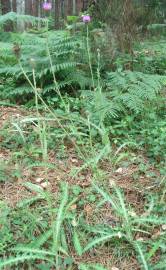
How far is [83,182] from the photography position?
110 inches

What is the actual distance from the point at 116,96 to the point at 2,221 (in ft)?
5.54

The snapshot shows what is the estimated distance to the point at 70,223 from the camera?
7.77ft

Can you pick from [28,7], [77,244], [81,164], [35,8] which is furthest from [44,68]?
[35,8]

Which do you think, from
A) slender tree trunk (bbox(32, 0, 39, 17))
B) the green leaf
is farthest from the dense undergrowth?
slender tree trunk (bbox(32, 0, 39, 17))

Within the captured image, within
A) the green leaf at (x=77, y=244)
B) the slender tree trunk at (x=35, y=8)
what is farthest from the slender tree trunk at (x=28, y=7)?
the green leaf at (x=77, y=244)

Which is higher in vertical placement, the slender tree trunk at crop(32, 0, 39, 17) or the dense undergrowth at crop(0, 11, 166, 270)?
the slender tree trunk at crop(32, 0, 39, 17)

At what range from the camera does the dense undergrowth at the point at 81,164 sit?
2.23 meters

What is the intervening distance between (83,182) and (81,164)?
25 centimetres

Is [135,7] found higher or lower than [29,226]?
higher

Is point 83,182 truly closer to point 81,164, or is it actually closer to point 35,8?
point 81,164

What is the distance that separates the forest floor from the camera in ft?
7.41

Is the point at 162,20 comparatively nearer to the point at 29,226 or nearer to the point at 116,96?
the point at 116,96

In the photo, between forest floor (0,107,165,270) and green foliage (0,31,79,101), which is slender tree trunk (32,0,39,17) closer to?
green foliage (0,31,79,101)

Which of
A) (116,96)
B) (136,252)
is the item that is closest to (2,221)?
(136,252)
